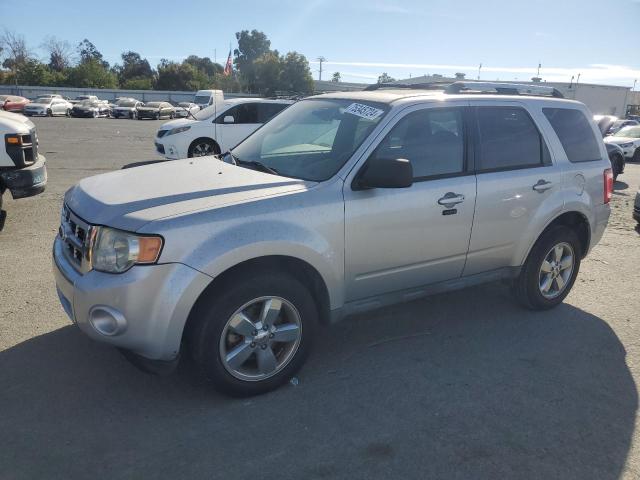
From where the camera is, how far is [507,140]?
14.2 ft

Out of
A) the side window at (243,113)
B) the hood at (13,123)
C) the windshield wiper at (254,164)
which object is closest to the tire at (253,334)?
the windshield wiper at (254,164)

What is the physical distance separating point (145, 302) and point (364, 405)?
1.46 m

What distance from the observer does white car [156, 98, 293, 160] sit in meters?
12.3

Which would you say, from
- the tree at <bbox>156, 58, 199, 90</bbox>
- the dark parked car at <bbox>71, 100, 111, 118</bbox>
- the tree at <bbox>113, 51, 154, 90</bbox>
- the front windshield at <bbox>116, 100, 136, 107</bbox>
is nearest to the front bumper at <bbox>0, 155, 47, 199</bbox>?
the dark parked car at <bbox>71, 100, 111, 118</bbox>

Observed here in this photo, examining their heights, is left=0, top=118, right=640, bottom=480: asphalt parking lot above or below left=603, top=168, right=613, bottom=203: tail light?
below

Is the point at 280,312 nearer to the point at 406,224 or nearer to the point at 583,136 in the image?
the point at 406,224

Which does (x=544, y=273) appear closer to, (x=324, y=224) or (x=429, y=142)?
(x=429, y=142)

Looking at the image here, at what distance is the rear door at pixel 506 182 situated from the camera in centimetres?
413

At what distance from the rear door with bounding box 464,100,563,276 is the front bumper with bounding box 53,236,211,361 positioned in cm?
228

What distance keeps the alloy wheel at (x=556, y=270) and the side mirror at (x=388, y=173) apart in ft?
6.66

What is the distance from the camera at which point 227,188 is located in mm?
3322

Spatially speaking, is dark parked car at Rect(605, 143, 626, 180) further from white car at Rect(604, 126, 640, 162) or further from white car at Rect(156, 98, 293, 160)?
white car at Rect(156, 98, 293, 160)

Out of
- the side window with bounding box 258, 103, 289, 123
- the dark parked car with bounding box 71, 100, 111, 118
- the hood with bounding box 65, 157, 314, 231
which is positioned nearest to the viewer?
the hood with bounding box 65, 157, 314, 231

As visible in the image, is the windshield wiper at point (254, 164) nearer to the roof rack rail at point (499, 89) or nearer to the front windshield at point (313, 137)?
the front windshield at point (313, 137)
